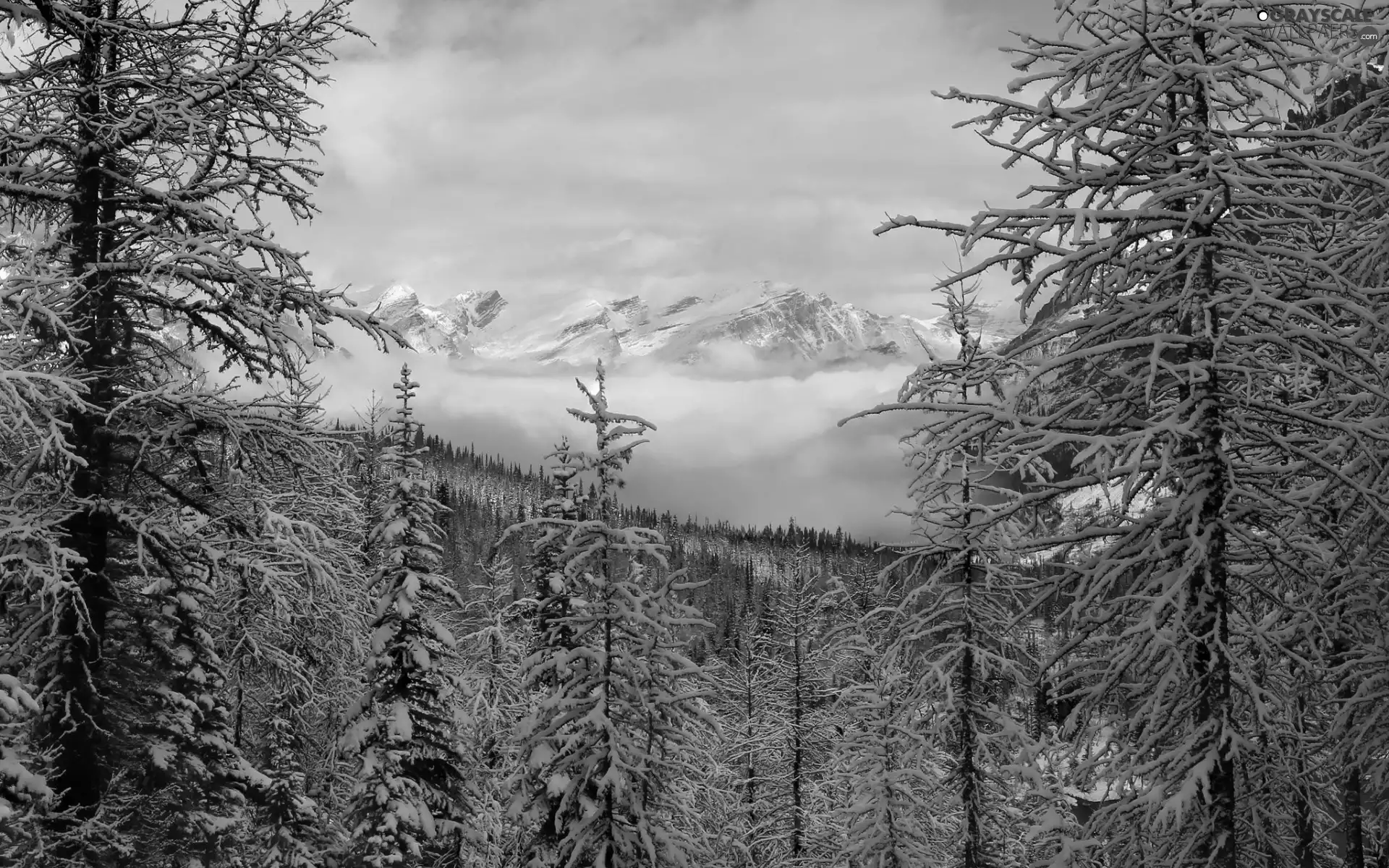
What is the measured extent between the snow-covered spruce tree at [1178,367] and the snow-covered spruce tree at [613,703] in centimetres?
632

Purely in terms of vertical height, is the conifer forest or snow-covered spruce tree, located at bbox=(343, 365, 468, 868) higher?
the conifer forest

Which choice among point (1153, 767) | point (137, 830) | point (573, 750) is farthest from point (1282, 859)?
point (137, 830)

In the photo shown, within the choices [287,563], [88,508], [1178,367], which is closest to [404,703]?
[287,563]

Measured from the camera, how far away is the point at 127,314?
24.7ft

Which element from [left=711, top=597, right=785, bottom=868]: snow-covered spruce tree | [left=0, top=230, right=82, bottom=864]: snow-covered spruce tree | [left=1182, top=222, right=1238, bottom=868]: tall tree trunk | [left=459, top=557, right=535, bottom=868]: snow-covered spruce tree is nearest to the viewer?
[left=0, top=230, right=82, bottom=864]: snow-covered spruce tree

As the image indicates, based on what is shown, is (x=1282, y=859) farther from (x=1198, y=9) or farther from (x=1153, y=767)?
(x=1198, y=9)

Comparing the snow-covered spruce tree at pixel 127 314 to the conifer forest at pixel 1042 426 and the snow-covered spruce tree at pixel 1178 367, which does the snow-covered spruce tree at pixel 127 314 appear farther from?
the snow-covered spruce tree at pixel 1178 367

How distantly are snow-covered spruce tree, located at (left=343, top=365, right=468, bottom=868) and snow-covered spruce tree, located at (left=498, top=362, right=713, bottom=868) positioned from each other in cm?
379

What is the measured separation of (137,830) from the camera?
10.2 meters

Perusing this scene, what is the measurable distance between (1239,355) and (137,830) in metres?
12.9

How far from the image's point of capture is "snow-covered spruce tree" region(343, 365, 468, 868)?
51.6ft

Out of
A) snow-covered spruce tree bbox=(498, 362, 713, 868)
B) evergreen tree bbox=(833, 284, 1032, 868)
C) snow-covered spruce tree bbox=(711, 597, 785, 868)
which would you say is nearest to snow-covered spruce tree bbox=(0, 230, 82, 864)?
snow-covered spruce tree bbox=(498, 362, 713, 868)

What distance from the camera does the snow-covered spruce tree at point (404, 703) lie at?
1573 centimetres

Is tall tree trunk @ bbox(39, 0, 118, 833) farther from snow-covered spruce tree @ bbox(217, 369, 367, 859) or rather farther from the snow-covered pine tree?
snow-covered spruce tree @ bbox(217, 369, 367, 859)
